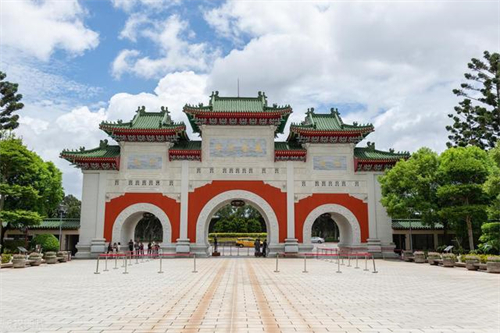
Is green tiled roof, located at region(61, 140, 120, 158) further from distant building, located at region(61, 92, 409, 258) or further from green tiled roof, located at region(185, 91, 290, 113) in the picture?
green tiled roof, located at region(185, 91, 290, 113)

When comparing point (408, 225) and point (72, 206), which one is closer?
point (408, 225)

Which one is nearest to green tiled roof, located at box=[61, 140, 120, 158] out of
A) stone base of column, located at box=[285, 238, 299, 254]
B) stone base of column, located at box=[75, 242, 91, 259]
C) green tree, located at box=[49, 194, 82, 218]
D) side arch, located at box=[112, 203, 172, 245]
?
side arch, located at box=[112, 203, 172, 245]

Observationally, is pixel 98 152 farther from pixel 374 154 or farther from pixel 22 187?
pixel 374 154

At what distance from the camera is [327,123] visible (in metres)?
34.2

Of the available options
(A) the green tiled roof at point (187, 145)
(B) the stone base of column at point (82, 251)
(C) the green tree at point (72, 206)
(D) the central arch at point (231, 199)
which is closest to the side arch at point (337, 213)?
(D) the central arch at point (231, 199)

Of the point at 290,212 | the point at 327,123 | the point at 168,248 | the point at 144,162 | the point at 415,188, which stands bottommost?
the point at 168,248

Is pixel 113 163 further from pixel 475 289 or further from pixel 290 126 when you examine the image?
pixel 475 289

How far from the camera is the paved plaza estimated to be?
8180 millimetres

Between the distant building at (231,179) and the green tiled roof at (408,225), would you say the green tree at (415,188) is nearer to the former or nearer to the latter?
the distant building at (231,179)

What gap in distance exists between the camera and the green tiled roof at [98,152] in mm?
31406

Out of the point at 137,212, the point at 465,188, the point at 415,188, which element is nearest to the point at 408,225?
the point at 415,188

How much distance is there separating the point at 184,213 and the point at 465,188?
19.0 m

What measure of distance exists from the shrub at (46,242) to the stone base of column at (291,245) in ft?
54.1

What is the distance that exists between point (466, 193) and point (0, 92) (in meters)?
45.0
